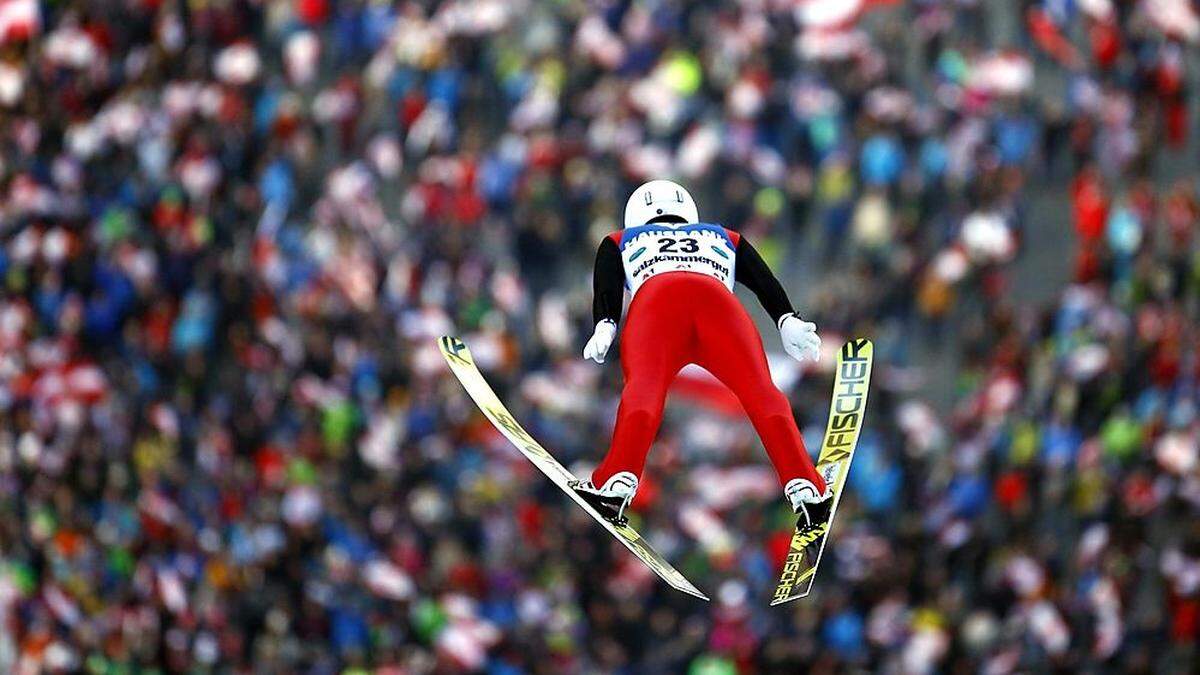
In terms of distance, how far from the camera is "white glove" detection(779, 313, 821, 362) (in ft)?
26.8

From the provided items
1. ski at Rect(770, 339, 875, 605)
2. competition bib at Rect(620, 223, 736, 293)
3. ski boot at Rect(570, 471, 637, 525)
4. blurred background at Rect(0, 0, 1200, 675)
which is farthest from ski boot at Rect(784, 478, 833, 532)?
blurred background at Rect(0, 0, 1200, 675)

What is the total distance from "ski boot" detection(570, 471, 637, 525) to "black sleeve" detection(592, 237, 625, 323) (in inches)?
24.0

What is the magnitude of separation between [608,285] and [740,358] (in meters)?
0.67

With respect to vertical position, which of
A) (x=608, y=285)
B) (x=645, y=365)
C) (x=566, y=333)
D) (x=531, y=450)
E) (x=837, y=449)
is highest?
(x=566, y=333)

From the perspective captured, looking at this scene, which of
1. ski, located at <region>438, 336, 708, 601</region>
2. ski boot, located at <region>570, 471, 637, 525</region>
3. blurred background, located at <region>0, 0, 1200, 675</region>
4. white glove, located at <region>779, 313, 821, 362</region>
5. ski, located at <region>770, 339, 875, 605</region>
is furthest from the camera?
blurred background, located at <region>0, 0, 1200, 675</region>

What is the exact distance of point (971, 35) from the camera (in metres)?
21.3

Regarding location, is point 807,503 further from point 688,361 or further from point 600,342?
point 600,342

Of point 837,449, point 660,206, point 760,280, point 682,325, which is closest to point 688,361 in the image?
point 682,325

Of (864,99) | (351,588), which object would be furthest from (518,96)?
(351,588)

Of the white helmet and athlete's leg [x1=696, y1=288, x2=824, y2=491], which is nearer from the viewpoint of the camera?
the white helmet

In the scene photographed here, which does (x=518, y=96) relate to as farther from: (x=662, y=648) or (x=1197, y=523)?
(x=1197, y=523)

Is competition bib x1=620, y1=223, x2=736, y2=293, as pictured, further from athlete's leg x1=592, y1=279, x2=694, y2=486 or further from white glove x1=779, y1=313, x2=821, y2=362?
white glove x1=779, y1=313, x2=821, y2=362

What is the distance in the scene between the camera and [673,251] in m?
8.30

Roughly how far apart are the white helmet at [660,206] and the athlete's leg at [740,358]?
390mm
